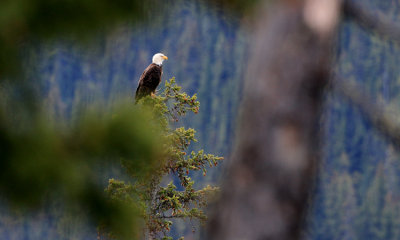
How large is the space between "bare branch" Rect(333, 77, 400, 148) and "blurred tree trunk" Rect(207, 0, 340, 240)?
159 millimetres

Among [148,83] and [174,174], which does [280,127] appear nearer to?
[174,174]

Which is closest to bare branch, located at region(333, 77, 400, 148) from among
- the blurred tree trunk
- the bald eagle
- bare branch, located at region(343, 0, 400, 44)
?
the blurred tree trunk

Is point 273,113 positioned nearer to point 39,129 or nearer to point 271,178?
point 271,178

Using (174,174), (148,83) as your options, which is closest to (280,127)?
(174,174)

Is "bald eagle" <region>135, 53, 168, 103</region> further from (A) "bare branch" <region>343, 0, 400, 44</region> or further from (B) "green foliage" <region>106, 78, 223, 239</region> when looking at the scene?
(A) "bare branch" <region>343, 0, 400, 44</region>

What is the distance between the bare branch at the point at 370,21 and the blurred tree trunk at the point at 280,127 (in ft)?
0.21

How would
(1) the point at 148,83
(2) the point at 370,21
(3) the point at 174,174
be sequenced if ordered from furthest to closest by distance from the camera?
1. (1) the point at 148,83
2. (3) the point at 174,174
3. (2) the point at 370,21

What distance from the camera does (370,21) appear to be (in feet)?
11.3

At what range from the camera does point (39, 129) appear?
4004 mm

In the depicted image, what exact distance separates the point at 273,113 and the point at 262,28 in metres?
0.42

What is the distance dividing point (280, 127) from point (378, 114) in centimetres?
41

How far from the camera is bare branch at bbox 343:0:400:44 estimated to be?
3428 millimetres

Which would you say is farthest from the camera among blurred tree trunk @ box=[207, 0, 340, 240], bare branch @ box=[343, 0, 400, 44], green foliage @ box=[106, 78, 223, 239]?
green foliage @ box=[106, 78, 223, 239]

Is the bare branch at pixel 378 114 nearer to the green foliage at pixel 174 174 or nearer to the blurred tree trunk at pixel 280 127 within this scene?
the blurred tree trunk at pixel 280 127
